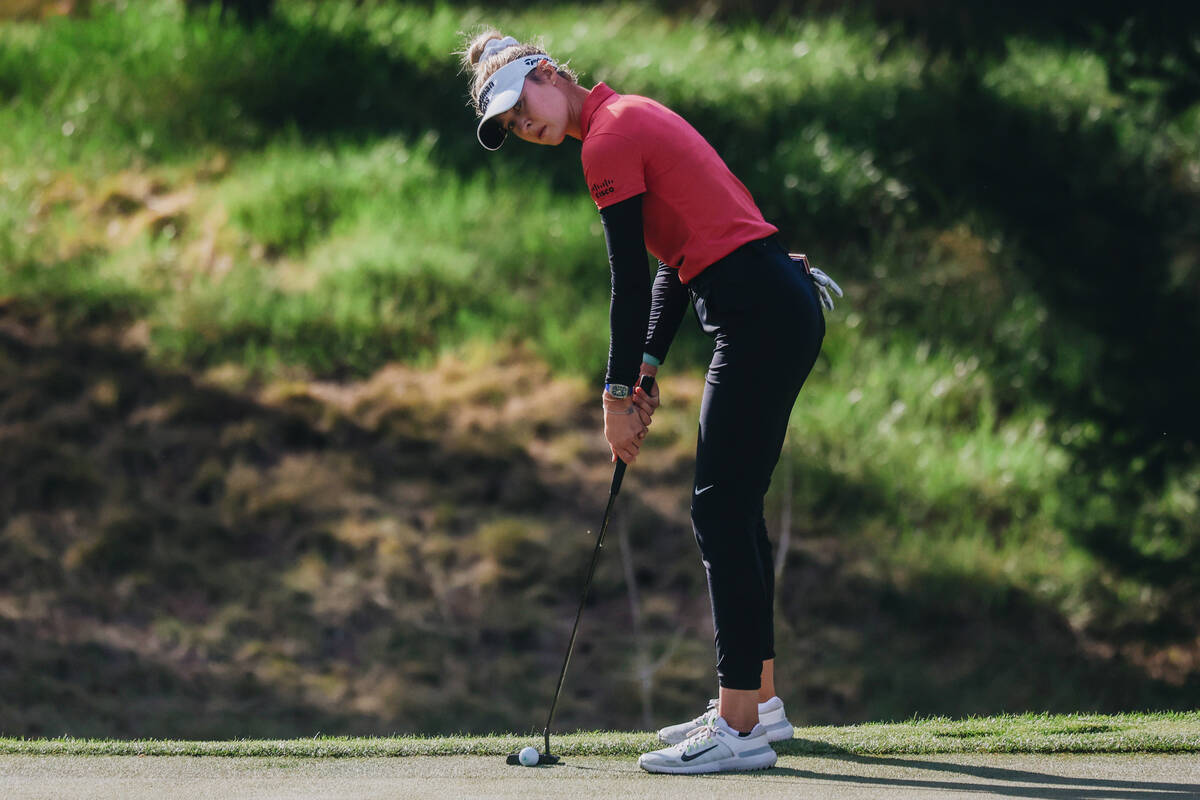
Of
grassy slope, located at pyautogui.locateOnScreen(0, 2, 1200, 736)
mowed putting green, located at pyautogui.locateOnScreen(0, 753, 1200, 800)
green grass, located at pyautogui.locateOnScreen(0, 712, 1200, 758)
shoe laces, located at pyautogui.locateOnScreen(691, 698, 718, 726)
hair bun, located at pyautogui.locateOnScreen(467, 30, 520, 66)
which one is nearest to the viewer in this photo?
mowed putting green, located at pyautogui.locateOnScreen(0, 753, 1200, 800)

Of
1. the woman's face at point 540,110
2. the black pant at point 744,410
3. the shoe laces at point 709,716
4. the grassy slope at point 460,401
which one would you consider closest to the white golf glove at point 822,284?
the black pant at point 744,410

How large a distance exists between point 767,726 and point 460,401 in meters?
4.99

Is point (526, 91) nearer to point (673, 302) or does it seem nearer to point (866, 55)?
point (673, 302)

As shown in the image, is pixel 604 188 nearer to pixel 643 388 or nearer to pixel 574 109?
pixel 574 109

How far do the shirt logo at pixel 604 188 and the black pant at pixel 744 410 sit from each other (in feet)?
1.06

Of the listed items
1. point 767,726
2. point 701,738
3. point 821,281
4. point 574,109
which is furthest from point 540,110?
point 767,726

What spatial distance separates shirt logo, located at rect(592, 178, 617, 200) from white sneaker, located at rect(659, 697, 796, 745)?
138 centimetres

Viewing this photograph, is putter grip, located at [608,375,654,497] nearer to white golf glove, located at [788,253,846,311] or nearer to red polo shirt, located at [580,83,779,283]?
red polo shirt, located at [580,83,779,283]

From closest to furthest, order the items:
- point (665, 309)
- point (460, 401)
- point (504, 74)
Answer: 1. point (504, 74)
2. point (665, 309)
3. point (460, 401)

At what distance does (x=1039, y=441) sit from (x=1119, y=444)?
0.87 meters

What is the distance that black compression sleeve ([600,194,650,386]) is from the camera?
132 inches

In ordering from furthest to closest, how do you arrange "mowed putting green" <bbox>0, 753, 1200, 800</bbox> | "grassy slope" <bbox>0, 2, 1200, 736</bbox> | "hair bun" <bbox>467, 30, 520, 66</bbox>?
"grassy slope" <bbox>0, 2, 1200, 736</bbox> → "hair bun" <bbox>467, 30, 520, 66</bbox> → "mowed putting green" <bbox>0, 753, 1200, 800</bbox>

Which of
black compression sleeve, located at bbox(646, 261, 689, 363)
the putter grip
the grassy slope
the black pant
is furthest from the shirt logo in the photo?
the grassy slope

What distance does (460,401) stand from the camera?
8.55m
